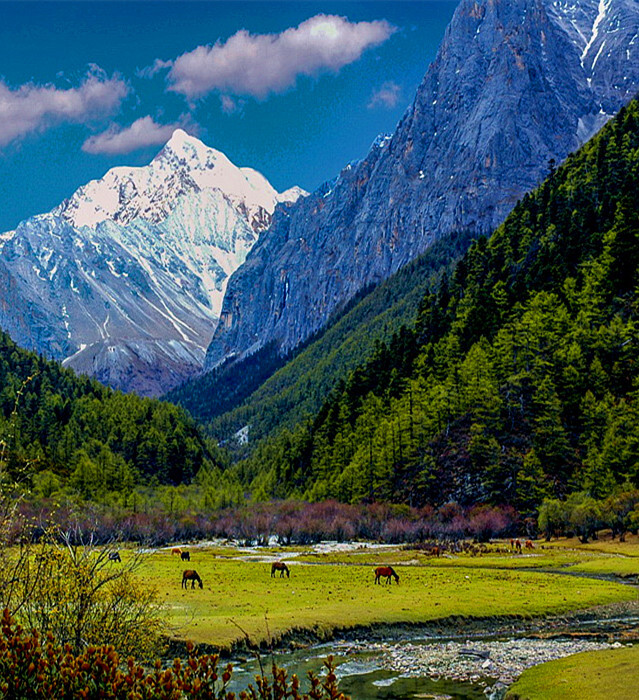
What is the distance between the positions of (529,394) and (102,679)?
13987 centimetres

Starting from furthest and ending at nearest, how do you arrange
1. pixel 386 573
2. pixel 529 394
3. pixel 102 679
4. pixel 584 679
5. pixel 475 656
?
pixel 529 394
pixel 386 573
pixel 475 656
pixel 584 679
pixel 102 679

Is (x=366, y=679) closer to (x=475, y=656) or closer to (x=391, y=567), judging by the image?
(x=475, y=656)

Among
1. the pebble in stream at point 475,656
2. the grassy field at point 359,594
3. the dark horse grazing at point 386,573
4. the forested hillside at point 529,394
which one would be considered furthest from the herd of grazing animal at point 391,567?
the pebble in stream at point 475,656

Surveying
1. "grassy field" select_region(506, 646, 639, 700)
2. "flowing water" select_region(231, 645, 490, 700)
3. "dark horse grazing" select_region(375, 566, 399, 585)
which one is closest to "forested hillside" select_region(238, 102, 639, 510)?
"dark horse grazing" select_region(375, 566, 399, 585)

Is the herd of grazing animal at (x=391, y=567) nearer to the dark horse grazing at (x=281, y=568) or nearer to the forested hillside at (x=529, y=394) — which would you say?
the dark horse grazing at (x=281, y=568)

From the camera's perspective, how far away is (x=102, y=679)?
57.7 feet

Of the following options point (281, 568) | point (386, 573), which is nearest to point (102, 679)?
point (386, 573)

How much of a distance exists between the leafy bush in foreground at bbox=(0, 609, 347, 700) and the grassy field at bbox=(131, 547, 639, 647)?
89.3 ft

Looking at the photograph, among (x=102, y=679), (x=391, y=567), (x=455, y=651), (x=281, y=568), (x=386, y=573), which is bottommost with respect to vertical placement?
(x=455, y=651)

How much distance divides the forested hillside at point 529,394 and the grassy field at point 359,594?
38.2m

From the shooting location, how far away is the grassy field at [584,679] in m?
34.2

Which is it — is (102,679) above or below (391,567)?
above

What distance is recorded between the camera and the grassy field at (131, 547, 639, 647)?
53156mm

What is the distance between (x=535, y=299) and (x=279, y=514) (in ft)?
235
